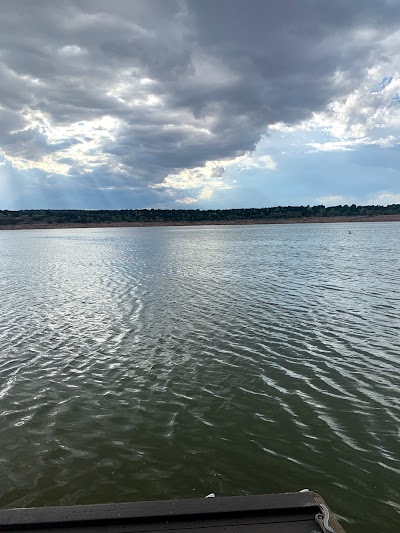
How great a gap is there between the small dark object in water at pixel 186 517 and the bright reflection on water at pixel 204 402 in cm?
193

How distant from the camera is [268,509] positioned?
4777mm

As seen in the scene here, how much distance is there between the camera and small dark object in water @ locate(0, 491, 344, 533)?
15.0 ft

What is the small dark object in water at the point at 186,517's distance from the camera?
457 cm

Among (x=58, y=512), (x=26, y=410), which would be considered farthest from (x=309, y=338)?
(x=58, y=512)

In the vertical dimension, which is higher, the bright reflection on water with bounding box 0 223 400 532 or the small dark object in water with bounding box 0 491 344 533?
the small dark object in water with bounding box 0 491 344 533

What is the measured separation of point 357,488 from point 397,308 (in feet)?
48.4

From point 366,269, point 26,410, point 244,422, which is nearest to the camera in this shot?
point 244,422

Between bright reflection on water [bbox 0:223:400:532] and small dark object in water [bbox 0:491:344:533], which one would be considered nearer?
small dark object in water [bbox 0:491:344:533]

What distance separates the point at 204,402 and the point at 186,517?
5.57 metres

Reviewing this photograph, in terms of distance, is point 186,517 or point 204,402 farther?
point 204,402

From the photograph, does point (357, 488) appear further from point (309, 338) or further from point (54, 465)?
point (309, 338)

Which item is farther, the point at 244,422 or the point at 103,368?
the point at 103,368

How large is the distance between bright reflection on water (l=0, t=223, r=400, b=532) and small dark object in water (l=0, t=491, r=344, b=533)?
1.93m

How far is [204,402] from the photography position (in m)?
10.2
